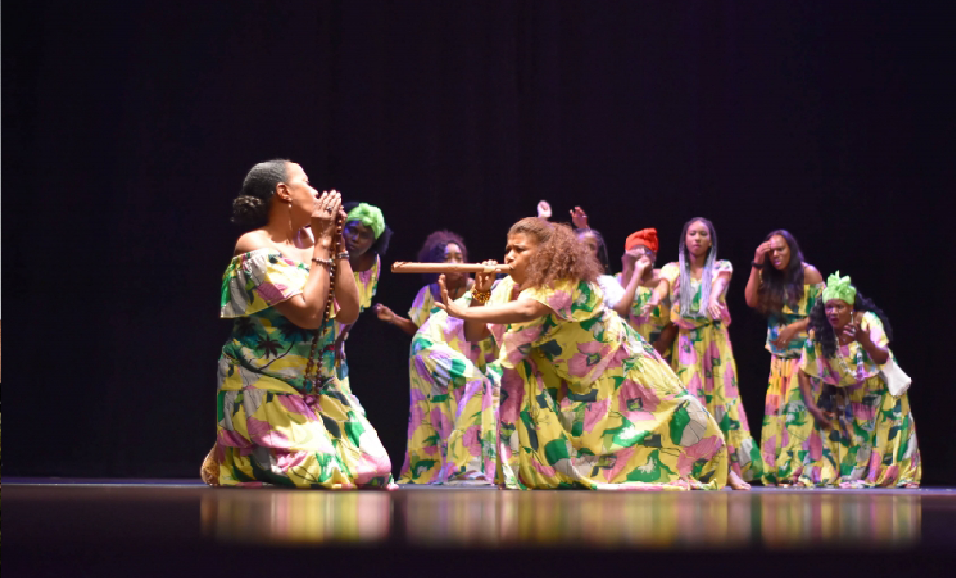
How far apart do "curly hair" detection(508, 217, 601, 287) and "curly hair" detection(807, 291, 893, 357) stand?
213cm

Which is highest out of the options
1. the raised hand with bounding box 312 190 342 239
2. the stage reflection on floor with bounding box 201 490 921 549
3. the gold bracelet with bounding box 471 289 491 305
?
the raised hand with bounding box 312 190 342 239

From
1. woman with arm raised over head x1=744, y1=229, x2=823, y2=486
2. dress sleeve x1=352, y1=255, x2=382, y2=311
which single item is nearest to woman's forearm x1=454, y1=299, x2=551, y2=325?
dress sleeve x1=352, y1=255, x2=382, y2=311

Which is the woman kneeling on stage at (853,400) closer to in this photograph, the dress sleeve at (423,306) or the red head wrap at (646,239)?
the red head wrap at (646,239)

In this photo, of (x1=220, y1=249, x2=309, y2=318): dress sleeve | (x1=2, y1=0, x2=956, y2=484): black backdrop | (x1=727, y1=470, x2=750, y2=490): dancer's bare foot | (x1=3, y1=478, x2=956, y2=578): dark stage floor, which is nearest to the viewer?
(x1=3, y1=478, x2=956, y2=578): dark stage floor

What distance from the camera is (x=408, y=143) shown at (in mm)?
6375

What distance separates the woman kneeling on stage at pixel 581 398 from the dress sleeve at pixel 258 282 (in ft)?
2.38

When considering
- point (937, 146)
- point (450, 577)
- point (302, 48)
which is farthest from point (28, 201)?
point (450, 577)

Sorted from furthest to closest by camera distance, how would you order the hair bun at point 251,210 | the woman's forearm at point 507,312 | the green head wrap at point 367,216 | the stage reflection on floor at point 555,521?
1. the green head wrap at point 367,216
2. the woman's forearm at point 507,312
3. the hair bun at point 251,210
4. the stage reflection on floor at point 555,521

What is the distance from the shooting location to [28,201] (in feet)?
20.5

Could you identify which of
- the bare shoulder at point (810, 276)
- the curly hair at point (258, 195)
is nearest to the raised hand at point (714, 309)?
the bare shoulder at point (810, 276)

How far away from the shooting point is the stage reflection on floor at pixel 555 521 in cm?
172

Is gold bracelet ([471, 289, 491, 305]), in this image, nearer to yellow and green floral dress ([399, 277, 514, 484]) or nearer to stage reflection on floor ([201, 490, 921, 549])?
stage reflection on floor ([201, 490, 921, 549])

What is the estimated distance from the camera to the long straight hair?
5.69 m

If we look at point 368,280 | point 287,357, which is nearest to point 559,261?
point 287,357
